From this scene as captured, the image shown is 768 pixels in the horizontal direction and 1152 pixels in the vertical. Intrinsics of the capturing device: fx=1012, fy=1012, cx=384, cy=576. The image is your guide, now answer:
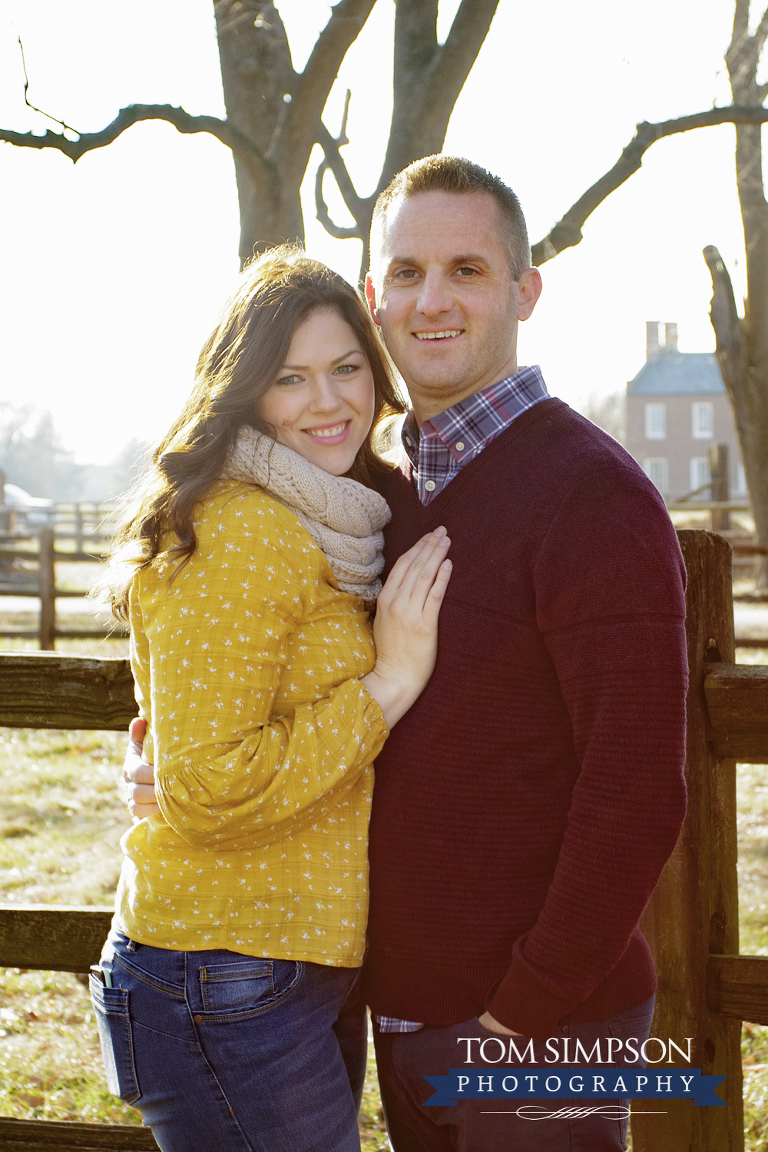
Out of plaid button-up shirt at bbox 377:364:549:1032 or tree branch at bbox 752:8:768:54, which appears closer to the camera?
plaid button-up shirt at bbox 377:364:549:1032

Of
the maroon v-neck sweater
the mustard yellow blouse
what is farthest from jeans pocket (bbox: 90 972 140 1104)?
the maroon v-neck sweater

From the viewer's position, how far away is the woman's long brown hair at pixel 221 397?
6.19 feet

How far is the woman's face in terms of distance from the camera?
214 centimetres

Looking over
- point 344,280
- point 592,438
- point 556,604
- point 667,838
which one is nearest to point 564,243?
point 344,280

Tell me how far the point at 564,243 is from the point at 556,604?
2.53m

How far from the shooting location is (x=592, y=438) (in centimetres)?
197

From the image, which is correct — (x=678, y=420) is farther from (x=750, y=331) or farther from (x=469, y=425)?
(x=469, y=425)

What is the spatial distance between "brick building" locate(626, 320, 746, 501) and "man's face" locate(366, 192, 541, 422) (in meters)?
51.4

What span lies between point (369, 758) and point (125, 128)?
267 cm

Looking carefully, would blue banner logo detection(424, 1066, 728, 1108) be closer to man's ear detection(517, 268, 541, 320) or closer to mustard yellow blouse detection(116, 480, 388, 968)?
mustard yellow blouse detection(116, 480, 388, 968)

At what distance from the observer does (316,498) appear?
2.02m

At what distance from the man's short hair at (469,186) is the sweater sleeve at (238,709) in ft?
2.89

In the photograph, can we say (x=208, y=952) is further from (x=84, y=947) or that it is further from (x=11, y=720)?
(x=11, y=720)

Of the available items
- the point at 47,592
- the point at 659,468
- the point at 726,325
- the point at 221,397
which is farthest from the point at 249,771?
the point at 659,468
